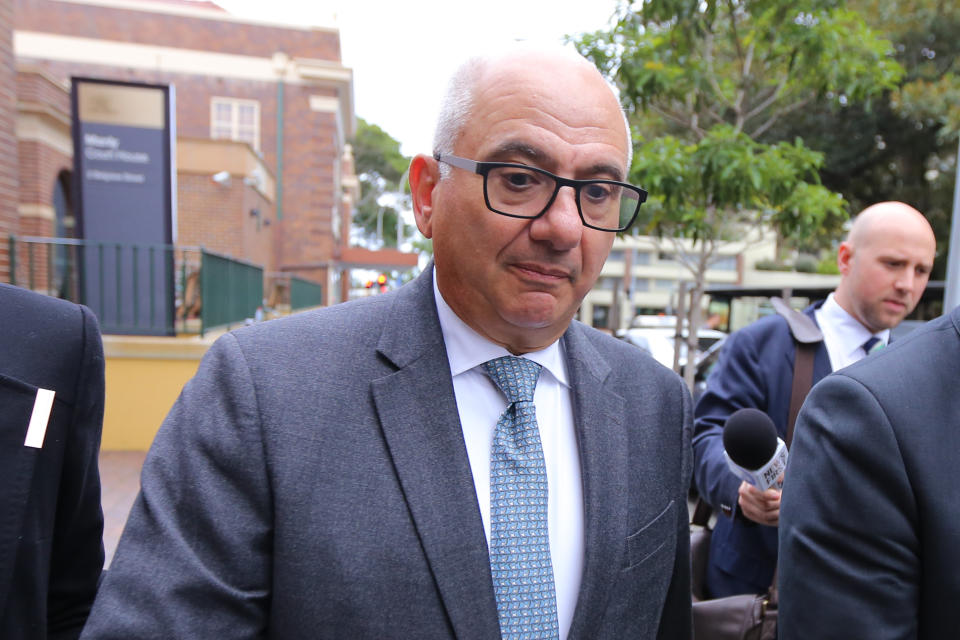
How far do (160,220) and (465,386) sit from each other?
25.0ft

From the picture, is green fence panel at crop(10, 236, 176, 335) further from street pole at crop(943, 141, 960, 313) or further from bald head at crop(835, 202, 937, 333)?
street pole at crop(943, 141, 960, 313)

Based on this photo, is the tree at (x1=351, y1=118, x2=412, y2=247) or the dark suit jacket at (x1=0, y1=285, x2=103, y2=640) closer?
the dark suit jacket at (x1=0, y1=285, x2=103, y2=640)

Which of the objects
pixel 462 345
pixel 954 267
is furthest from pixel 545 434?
pixel 954 267

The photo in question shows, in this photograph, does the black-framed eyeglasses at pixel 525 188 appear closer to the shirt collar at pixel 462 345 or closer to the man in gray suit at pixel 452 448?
the man in gray suit at pixel 452 448

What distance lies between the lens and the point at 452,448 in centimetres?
135

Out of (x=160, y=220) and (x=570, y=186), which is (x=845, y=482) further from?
(x=160, y=220)

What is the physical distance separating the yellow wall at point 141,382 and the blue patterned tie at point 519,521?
6.57m

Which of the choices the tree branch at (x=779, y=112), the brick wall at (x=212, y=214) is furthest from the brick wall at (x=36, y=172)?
the tree branch at (x=779, y=112)

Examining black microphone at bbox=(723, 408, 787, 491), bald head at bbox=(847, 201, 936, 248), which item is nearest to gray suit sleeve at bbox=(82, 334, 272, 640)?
black microphone at bbox=(723, 408, 787, 491)

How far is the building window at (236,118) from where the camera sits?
25766mm

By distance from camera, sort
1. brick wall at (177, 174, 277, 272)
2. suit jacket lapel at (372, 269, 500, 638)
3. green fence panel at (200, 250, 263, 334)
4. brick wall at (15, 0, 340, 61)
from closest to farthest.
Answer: suit jacket lapel at (372, 269, 500, 638), green fence panel at (200, 250, 263, 334), brick wall at (177, 174, 277, 272), brick wall at (15, 0, 340, 61)

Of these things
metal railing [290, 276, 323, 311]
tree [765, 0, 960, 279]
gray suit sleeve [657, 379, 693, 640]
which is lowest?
metal railing [290, 276, 323, 311]

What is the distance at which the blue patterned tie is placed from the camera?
1.33m

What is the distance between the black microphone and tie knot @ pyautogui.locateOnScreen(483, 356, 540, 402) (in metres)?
0.75
